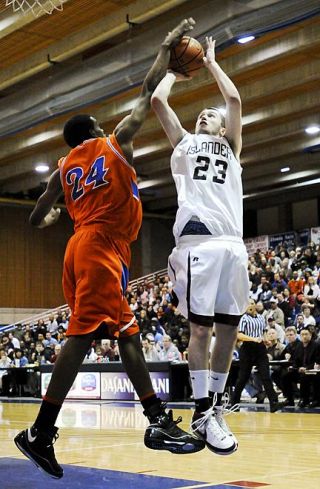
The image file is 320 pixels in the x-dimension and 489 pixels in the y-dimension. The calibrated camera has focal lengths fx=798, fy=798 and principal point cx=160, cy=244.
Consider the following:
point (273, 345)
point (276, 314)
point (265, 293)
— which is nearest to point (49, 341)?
point (265, 293)

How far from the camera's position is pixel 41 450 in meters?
4.27

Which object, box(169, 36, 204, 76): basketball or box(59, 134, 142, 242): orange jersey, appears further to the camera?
box(169, 36, 204, 76): basketball

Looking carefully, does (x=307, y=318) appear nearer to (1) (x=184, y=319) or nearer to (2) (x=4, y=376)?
(1) (x=184, y=319)

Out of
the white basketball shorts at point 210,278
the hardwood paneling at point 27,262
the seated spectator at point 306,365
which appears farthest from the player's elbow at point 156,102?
the hardwood paneling at point 27,262

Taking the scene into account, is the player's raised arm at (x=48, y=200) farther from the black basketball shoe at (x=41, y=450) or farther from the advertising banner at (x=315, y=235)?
the advertising banner at (x=315, y=235)

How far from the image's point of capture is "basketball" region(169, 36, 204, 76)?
4.89 m

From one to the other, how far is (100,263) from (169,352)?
1261 centimetres

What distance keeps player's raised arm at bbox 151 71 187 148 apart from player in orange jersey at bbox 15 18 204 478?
21cm

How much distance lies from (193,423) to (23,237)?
2962cm

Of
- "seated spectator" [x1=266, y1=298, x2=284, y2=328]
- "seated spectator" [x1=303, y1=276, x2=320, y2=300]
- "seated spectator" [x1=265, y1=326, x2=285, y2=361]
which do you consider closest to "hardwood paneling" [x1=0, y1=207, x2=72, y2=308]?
"seated spectator" [x1=303, y1=276, x2=320, y2=300]

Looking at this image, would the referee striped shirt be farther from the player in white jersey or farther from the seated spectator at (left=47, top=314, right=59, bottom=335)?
the seated spectator at (left=47, top=314, right=59, bottom=335)

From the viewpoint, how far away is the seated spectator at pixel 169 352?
16745 millimetres

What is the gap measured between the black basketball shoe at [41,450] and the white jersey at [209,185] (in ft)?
4.69

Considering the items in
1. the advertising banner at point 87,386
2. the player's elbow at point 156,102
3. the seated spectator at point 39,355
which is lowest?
the advertising banner at point 87,386
